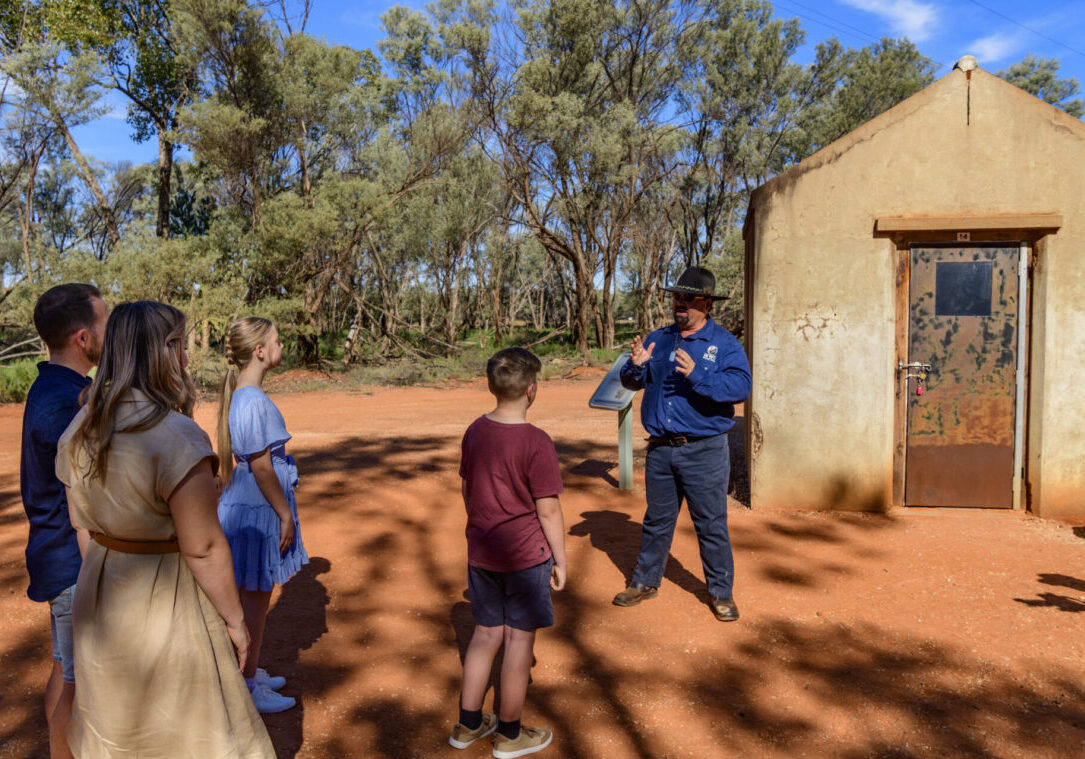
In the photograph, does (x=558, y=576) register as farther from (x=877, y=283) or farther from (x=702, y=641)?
(x=877, y=283)

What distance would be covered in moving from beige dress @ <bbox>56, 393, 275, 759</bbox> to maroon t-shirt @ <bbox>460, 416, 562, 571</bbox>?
3.99 feet

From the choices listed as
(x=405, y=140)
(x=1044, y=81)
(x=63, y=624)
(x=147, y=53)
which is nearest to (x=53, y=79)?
(x=147, y=53)

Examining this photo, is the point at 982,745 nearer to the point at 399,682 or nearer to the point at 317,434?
the point at 399,682

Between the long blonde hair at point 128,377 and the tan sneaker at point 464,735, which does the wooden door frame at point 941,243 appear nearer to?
the tan sneaker at point 464,735

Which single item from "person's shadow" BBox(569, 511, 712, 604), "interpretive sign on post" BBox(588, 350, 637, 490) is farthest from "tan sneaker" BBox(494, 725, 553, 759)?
"interpretive sign on post" BBox(588, 350, 637, 490)

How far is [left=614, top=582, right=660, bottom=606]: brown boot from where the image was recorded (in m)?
4.90

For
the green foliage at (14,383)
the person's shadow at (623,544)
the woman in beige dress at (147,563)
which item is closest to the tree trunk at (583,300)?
the green foliage at (14,383)

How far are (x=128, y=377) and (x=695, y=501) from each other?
3.37m

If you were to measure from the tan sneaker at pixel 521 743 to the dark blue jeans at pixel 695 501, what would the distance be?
5.71ft

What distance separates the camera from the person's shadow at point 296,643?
3.51m

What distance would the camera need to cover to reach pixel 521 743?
326cm

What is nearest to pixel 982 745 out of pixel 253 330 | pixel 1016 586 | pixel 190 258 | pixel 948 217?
pixel 1016 586

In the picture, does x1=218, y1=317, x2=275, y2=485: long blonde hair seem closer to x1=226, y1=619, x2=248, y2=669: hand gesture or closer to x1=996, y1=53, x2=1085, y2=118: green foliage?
x1=226, y1=619, x2=248, y2=669: hand gesture

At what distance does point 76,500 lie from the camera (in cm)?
211
